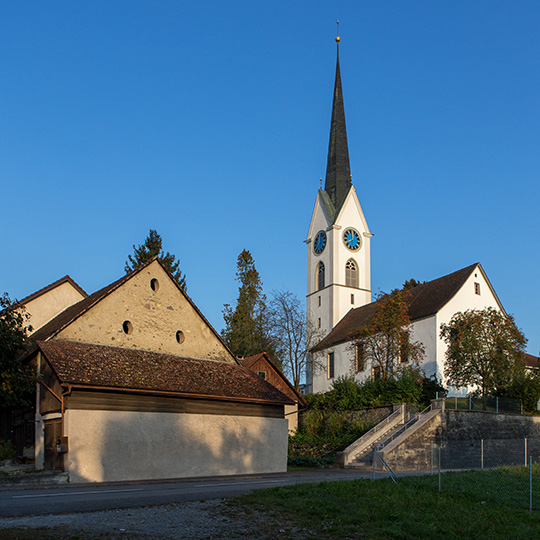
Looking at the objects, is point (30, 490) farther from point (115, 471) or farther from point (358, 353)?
point (358, 353)

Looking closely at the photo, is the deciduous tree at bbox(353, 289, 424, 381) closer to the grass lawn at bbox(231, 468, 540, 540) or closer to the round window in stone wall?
the round window in stone wall

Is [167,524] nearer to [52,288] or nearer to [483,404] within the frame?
[483,404]

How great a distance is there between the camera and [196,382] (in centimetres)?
2481

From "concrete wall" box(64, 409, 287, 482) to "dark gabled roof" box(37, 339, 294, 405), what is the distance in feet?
3.23

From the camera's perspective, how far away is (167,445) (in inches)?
914

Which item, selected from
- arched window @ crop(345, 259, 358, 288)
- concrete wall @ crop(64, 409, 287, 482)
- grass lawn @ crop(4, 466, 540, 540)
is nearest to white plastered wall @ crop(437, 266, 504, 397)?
arched window @ crop(345, 259, 358, 288)

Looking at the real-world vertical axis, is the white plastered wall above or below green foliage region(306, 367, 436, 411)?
above

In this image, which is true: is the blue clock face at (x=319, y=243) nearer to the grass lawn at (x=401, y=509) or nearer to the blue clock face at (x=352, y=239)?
the blue clock face at (x=352, y=239)

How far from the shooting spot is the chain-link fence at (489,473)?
1417 cm

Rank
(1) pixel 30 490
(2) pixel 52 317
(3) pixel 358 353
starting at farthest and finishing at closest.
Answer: (3) pixel 358 353, (2) pixel 52 317, (1) pixel 30 490

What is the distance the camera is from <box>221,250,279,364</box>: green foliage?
53.9 m

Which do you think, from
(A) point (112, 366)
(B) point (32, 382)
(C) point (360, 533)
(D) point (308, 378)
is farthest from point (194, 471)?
(D) point (308, 378)

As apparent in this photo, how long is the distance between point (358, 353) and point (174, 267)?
18.0 m

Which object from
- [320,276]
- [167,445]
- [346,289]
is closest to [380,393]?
[167,445]
